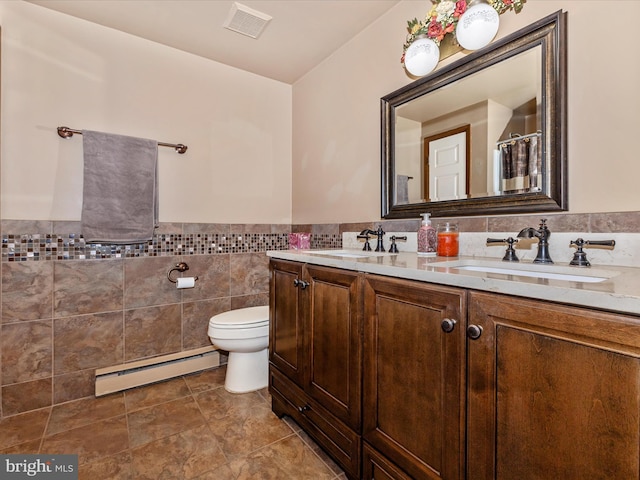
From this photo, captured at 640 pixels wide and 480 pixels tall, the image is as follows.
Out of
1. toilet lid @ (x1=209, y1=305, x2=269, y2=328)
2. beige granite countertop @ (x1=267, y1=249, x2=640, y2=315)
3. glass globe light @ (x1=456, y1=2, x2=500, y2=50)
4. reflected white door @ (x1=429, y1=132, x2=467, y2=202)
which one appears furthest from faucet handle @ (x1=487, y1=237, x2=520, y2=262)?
toilet lid @ (x1=209, y1=305, x2=269, y2=328)

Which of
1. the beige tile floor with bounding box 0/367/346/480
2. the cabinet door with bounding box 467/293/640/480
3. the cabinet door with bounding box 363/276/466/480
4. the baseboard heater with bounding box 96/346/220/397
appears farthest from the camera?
the baseboard heater with bounding box 96/346/220/397

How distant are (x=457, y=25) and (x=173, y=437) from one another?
2413 millimetres

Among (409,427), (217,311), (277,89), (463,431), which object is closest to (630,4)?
(463,431)

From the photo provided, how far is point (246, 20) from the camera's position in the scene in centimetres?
204

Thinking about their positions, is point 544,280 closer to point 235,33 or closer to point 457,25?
point 457,25

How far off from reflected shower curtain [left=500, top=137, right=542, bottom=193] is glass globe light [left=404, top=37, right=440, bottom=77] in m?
0.58

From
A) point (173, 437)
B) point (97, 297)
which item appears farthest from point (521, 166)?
point (97, 297)

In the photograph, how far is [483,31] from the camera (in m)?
1.39

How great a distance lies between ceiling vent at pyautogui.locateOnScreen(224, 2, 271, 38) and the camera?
1943mm

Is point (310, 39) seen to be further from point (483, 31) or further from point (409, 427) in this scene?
point (409, 427)

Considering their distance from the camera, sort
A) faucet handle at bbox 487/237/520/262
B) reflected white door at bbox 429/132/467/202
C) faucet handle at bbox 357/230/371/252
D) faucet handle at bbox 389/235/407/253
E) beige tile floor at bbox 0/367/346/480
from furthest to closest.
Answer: faucet handle at bbox 357/230/371/252
faucet handle at bbox 389/235/407/253
reflected white door at bbox 429/132/467/202
beige tile floor at bbox 0/367/346/480
faucet handle at bbox 487/237/520/262

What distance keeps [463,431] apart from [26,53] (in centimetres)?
282

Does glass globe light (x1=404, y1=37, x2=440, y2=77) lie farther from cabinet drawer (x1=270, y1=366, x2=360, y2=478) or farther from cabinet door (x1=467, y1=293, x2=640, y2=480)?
cabinet drawer (x1=270, y1=366, x2=360, y2=478)

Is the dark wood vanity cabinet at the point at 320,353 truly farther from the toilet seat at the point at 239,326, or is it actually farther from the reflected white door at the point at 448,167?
the reflected white door at the point at 448,167
